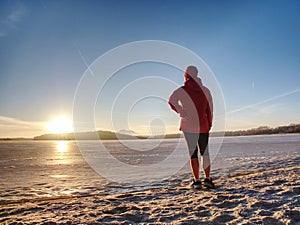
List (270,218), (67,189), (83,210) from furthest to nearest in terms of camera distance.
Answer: (67,189) → (83,210) → (270,218)

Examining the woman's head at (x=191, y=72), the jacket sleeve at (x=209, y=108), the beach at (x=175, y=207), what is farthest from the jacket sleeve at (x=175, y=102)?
the beach at (x=175, y=207)

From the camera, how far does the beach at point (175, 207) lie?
3.10 meters

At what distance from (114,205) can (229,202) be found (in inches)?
64.1

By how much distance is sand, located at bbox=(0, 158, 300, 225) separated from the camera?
310 cm

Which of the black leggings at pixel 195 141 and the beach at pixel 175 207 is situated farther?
the black leggings at pixel 195 141

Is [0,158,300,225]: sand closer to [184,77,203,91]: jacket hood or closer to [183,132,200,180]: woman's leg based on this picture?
[183,132,200,180]: woman's leg

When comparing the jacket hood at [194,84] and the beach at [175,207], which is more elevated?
the jacket hood at [194,84]

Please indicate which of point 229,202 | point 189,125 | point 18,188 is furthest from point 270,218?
point 18,188

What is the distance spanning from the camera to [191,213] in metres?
3.31

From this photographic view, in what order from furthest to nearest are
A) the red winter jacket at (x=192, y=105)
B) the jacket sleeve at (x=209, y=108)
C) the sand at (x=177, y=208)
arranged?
1. the jacket sleeve at (x=209, y=108)
2. the red winter jacket at (x=192, y=105)
3. the sand at (x=177, y=208)

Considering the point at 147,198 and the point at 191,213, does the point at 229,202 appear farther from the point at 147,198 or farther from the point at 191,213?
the point at 147,198

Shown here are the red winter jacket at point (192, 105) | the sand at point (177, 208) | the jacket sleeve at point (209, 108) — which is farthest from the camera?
the jacket sleeve at point (209, 108)

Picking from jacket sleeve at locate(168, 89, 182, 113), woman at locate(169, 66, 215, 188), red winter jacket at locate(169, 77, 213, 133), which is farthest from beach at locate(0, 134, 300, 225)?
jacket sleeve at locate(168, 89, 182, 113)

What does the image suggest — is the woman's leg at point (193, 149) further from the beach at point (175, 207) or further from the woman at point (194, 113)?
the beach at point (175, 207)
